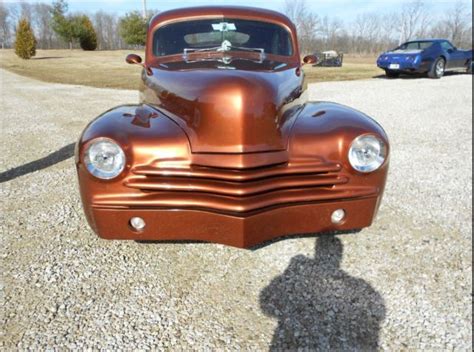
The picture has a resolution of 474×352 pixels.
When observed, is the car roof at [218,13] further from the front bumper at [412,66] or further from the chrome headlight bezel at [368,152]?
the front bumper at [412,66]

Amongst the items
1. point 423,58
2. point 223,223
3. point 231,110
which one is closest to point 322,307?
point 223,223

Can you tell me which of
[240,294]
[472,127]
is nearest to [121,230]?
[240,294]

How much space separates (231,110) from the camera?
7.39 feet

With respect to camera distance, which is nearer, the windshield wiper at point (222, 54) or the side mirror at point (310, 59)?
the windshield wiper at point (222, 54)

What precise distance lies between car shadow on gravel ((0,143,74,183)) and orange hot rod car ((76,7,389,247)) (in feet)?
9.37

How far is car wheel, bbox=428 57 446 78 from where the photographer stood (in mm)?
14582

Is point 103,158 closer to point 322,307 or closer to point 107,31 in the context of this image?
point 322,307

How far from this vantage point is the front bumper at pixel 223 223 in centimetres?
213

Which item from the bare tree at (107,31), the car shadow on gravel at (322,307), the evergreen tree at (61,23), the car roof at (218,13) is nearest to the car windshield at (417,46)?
the car roof at (218,13)

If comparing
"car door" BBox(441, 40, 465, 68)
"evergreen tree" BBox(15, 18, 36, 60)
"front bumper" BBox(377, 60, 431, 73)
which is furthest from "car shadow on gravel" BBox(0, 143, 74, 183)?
"evergreen tree" BBox(15, 18, 36, 60)

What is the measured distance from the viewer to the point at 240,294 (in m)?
2.40

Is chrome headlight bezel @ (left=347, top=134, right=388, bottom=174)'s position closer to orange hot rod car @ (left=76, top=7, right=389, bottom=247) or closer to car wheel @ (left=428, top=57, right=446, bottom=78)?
orange hot rod car @ (left=76, top=7, right=389, bottom=247)

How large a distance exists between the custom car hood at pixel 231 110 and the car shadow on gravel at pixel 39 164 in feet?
9.85

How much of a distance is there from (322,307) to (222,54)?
7.64ft
